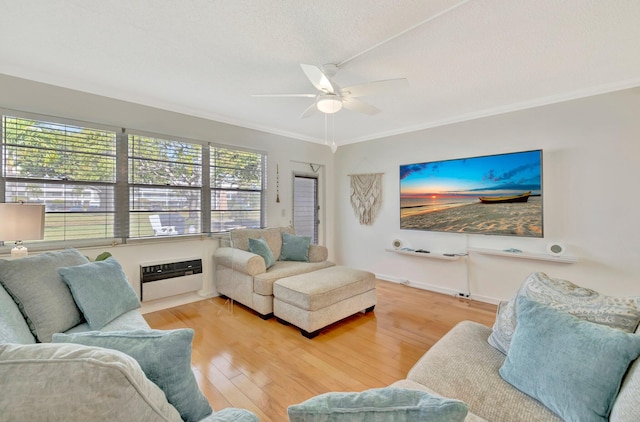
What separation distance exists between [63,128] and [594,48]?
472 centimetres

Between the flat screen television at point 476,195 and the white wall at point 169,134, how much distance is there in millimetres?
1755

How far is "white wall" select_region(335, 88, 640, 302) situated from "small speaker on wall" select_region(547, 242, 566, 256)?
0.06 metres

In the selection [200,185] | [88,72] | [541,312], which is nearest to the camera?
[541,312]

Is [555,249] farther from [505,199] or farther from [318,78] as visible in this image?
[318,78]

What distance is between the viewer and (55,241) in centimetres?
275

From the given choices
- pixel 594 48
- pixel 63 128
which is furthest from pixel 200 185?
Result: pixel 594 48

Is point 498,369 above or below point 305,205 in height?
below

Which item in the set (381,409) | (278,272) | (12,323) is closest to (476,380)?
(381,409)

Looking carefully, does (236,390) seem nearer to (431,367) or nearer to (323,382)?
(323,382)

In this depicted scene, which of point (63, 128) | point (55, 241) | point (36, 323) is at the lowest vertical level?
point (36, 323)

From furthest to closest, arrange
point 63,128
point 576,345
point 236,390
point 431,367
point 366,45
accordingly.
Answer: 1. point 63,128
2. point 366,45
3. point 236,390
4. point 431,367
5. point 576,345

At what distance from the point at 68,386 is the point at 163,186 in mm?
3274

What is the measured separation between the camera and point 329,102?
2.31 meters

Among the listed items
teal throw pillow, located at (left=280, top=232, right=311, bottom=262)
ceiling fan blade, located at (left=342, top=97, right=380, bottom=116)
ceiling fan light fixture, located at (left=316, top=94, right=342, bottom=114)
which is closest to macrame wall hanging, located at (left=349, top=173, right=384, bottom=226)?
teal throw pillow, located at (left=280, top=232, right=311, bottom=262)
